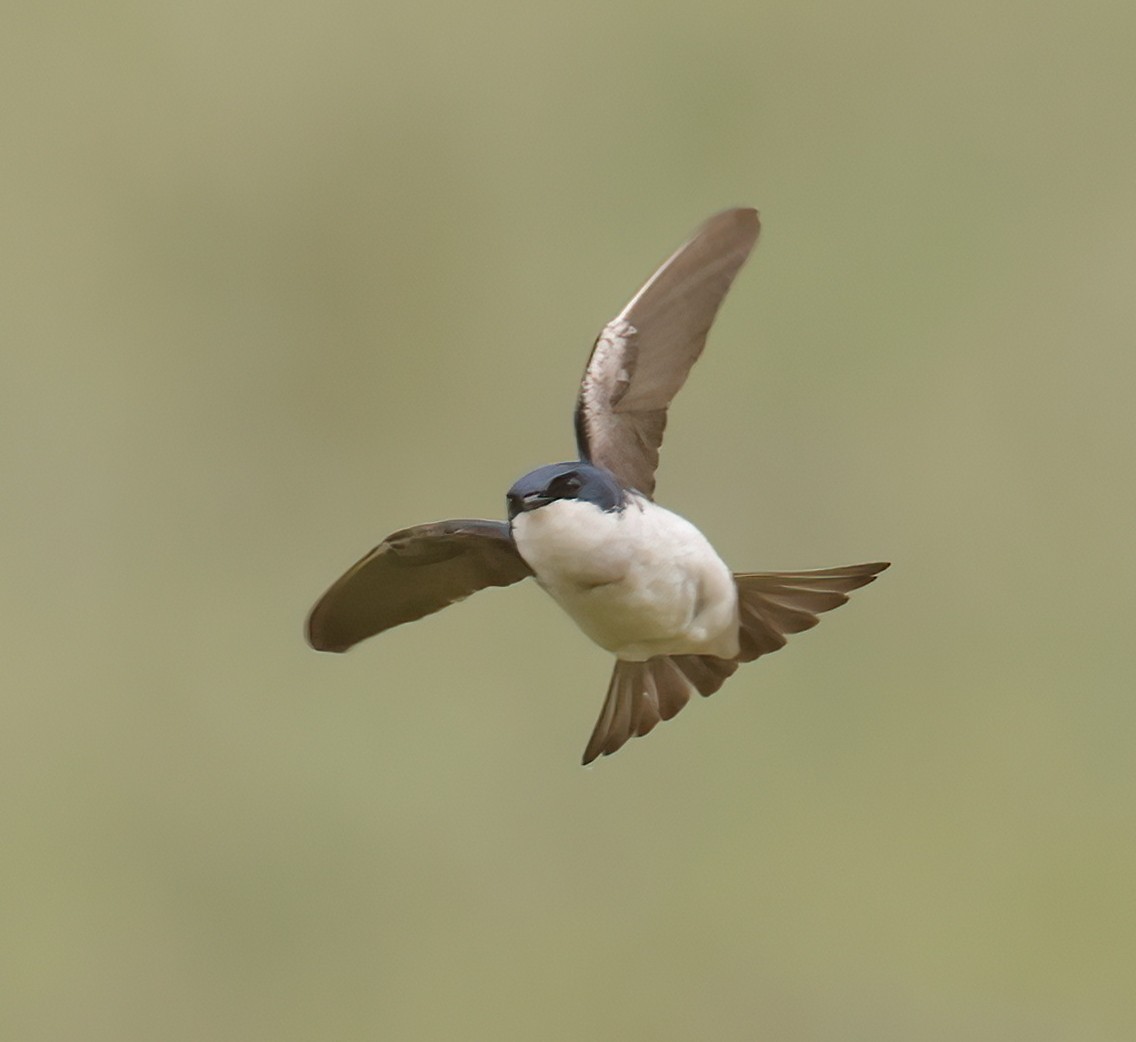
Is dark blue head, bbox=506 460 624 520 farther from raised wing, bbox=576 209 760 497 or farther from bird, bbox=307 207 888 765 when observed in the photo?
raised wing, bbox=576 209 760 497

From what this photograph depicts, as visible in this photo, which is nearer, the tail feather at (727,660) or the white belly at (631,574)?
the white belly at (631,574)

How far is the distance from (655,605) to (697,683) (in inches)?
7.5

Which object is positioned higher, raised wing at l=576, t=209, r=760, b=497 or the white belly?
raised wing at l=576, t=209, r=760, b=497

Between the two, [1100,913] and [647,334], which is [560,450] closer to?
[1100,913]

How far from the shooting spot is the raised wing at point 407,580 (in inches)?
40.4

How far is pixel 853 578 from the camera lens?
1058 mm

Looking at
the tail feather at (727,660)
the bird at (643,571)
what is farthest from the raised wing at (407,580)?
the tail feather at (727,660)

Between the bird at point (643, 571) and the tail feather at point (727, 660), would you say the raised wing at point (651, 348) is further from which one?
the tail feather at point (727, 660)

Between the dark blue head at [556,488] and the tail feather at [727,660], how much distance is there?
0.17 meters

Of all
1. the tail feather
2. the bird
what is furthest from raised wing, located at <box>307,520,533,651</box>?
the tail feather

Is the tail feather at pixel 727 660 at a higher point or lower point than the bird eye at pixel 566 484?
lower

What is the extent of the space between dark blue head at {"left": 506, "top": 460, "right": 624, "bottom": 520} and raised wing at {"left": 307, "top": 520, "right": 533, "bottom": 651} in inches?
3.3

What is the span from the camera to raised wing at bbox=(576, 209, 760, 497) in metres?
1.07

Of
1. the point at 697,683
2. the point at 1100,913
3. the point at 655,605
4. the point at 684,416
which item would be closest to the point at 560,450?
the point at 684,416
